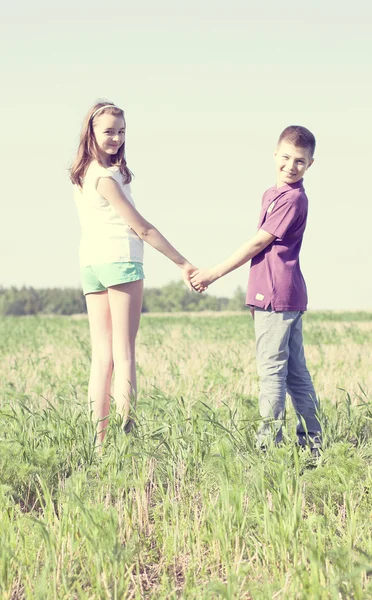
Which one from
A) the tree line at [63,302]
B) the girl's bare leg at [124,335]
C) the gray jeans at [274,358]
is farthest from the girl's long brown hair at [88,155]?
the tree line at [63,302]

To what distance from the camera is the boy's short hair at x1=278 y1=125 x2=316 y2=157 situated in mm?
5043

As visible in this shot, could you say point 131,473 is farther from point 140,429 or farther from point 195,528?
point 195,528

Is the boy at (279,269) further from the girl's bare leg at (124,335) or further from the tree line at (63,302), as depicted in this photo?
the tree line at (63,302)

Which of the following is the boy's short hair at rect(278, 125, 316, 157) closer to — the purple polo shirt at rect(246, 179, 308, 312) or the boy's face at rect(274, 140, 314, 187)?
the boy's face at rect(274, 140, 314, 187)

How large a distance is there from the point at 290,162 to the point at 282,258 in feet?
2.01

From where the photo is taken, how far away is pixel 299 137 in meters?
5.05

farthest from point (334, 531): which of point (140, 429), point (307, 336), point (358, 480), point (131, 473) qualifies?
point (307, 336)

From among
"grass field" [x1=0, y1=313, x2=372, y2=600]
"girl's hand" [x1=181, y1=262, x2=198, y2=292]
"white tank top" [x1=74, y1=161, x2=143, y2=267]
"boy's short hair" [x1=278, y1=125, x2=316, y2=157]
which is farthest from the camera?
"girl's hand" [x1=181, y1=262, x2=198, y2=292]

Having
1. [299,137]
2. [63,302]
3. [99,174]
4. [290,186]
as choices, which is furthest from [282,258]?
[63,302]

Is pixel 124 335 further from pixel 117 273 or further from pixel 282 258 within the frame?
→ pixel 282 258

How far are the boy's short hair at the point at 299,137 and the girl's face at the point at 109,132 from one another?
1065 millimetres

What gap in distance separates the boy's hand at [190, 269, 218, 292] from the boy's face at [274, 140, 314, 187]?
78 centimetres

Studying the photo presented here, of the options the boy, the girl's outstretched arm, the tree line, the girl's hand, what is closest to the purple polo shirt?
the boy

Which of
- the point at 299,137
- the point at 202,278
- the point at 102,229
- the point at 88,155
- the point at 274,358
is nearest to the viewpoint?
the point at 299,137
